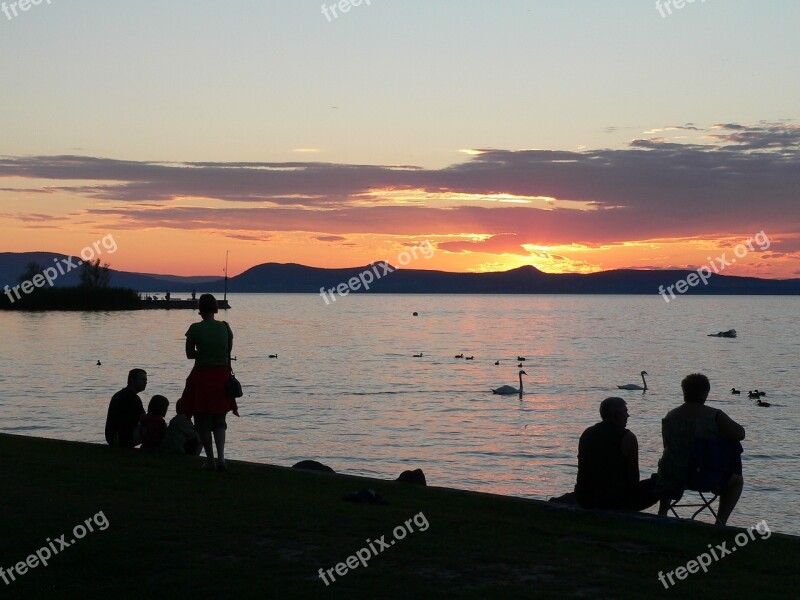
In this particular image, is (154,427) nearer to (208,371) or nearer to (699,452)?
(208,371)

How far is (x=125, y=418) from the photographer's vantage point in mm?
15570

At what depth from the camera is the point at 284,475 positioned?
44.7 feet

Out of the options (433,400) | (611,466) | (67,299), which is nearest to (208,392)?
(611,466)

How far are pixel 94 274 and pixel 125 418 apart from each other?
16372 cm

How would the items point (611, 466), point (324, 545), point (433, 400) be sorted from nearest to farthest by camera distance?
point (324, 545), point (611, 466), point (433, 400)

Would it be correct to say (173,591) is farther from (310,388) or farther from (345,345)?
(345,345)

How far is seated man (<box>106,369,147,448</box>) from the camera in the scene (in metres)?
15.4

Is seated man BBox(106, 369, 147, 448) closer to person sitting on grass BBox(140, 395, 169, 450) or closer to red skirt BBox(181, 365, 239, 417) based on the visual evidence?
person sitting on grass BBox(140, 395, 169, 450)

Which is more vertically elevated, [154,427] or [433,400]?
[154,427]

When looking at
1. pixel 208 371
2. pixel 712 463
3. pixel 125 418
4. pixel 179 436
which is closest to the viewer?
pixel 712 463

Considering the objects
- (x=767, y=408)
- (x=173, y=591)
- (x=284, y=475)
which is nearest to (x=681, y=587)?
(x=173, y=591)

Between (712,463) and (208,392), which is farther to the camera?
(208,392)

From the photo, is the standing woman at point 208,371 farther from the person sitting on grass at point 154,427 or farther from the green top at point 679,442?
the green top at point 679,442

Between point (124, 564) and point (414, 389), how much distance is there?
138 ft
